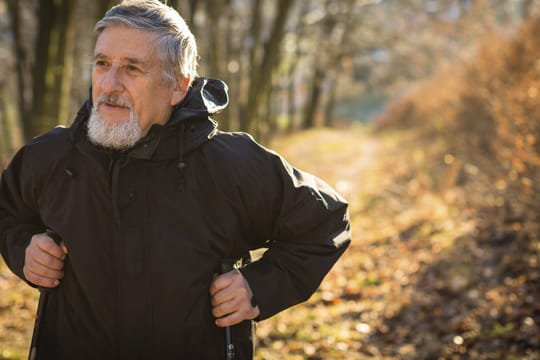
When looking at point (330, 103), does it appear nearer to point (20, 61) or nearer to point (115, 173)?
point (20, 61)

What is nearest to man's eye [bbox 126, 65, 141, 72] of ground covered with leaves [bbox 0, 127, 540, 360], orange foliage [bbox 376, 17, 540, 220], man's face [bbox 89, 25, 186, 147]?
man's face [bbox 89, 25, 186, 147]

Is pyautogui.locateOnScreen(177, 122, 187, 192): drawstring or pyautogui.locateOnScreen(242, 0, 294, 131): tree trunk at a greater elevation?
pyautogui.locateOnScreen(177, 122, 187, 192): drawstring

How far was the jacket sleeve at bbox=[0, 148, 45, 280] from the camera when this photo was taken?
2.77 meters

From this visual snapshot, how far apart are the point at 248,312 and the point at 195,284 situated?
9.9 inches

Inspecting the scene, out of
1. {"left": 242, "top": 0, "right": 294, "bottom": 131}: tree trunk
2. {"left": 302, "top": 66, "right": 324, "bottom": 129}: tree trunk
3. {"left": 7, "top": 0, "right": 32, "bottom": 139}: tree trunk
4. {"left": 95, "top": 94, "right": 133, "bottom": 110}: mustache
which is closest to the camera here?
{"left": 95, "top": 94, "right": 133, "bottom": 110}: mustache

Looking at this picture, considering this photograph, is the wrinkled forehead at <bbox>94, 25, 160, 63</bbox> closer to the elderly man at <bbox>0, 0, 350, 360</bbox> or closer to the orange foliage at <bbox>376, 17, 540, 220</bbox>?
the elderly man at <bbox>0, 0, 350, 360</bbox>

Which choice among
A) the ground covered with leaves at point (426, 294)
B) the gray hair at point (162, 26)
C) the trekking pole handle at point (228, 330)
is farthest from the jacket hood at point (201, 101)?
the ground covered with leaves at point (426, 294)

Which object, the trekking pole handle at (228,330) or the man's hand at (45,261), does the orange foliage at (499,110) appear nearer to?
the trekking pole handle at (228,330)

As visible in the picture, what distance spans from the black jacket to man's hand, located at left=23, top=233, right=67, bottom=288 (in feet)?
0.19

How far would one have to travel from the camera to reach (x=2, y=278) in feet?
27.1

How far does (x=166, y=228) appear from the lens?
8.39 ft

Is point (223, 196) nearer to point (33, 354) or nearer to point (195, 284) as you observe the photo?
point (195, 284)

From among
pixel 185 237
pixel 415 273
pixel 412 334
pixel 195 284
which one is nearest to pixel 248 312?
pixel 195 284

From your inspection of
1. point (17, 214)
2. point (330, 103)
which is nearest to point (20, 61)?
point (17, 214)
